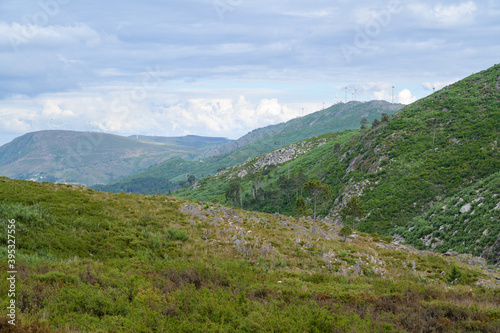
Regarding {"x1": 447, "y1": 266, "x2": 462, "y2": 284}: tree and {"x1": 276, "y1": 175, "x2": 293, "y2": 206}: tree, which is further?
{"x1": 276, "y1": 175, "x2": 293, "y2": 206}: tree

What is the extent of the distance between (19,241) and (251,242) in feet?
55.8

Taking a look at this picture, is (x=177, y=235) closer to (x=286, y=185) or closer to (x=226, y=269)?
(x=226, y=269)

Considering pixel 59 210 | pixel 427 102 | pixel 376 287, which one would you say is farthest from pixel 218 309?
pixel 427 102

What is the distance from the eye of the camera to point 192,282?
45.0ft

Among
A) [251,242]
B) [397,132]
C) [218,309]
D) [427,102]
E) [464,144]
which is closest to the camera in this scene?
[218,309]

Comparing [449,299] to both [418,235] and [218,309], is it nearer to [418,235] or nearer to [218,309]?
[218,309]

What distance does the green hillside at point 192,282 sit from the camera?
9.58m

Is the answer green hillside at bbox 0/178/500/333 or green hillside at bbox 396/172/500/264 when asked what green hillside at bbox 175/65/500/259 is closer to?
green hillside at bbox 396/172/500/264

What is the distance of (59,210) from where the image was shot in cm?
2198

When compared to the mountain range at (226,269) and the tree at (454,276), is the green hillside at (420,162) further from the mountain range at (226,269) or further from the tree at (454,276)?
the tree at (454,276)

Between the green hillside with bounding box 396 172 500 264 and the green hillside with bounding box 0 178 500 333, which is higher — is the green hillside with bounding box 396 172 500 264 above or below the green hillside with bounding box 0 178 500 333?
below

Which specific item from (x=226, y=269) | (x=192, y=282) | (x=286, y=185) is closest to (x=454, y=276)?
(x=226, y=269)

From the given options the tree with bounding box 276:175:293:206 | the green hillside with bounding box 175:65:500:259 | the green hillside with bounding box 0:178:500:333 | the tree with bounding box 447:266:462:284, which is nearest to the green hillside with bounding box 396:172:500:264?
the green hillside with bounding box 175:65:500:259

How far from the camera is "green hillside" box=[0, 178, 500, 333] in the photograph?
9578 mm
